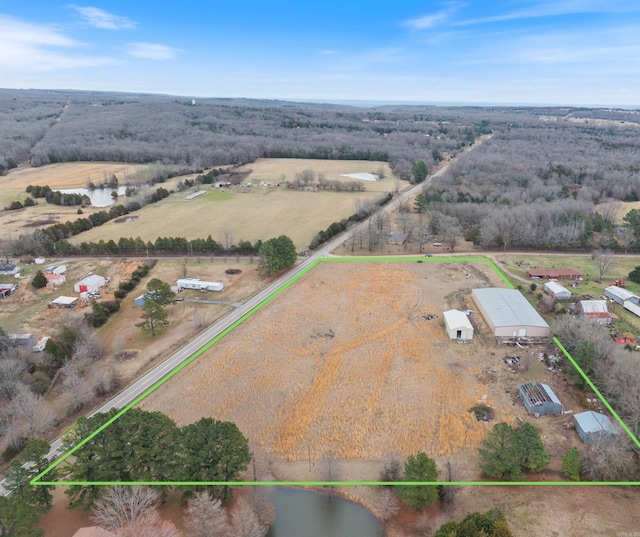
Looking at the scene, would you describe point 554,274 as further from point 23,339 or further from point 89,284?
point 23,339

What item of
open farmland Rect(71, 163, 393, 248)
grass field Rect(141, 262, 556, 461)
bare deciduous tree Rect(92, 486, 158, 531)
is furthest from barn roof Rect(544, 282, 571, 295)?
bare deciduous tree Rect(92, 486, 158, 531)

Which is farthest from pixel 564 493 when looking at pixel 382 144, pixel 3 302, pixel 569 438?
pixel 382 144

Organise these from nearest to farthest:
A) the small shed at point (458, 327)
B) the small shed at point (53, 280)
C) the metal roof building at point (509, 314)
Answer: the metal roof building at point (509, 314)
the small shed at point (458, 327)
the small shed at point (53, 280)

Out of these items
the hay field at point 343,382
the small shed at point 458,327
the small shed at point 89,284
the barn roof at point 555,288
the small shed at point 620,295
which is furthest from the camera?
the small shed at point 89,284

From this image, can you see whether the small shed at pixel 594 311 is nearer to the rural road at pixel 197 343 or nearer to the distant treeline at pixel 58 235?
the rural road at pixel 197 343

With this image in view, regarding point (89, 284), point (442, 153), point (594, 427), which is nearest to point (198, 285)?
point (89, 284)

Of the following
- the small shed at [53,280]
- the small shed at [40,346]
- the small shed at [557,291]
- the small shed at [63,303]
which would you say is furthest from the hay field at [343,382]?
the small shed at [53,280]

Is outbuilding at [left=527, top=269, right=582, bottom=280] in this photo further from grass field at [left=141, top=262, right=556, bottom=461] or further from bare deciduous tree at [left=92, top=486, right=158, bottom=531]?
bare deciduous tree at [left=92, top=486, right=158, bottom=531]
